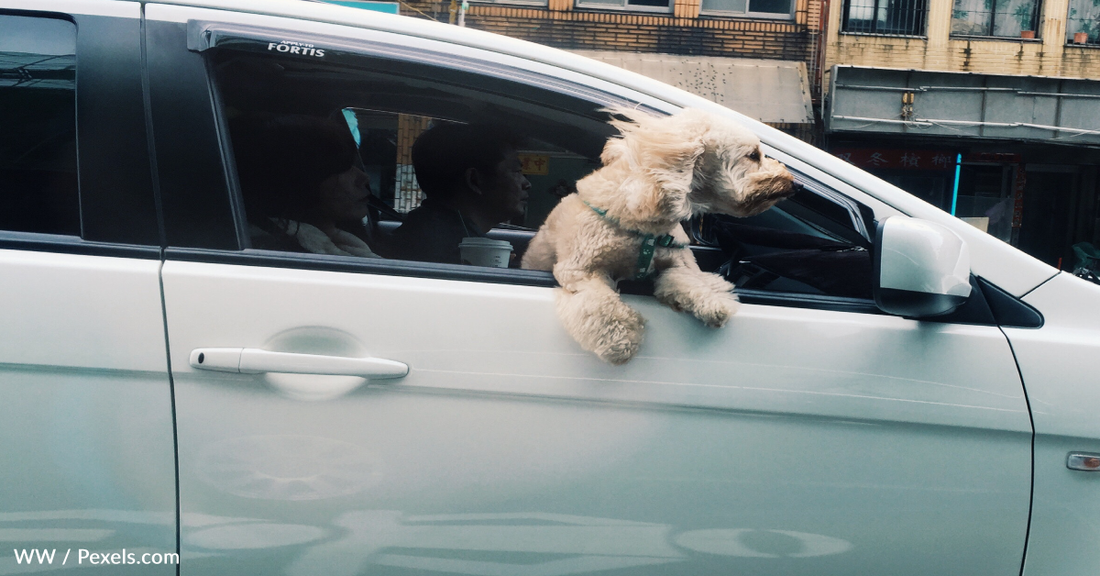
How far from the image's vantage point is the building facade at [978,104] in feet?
38.6

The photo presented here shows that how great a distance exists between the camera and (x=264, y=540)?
1.45 m

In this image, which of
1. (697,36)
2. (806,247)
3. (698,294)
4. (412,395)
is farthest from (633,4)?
(412,395)

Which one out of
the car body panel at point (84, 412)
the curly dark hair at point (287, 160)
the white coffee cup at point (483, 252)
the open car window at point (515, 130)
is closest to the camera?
the car body panel at point (84, 412)

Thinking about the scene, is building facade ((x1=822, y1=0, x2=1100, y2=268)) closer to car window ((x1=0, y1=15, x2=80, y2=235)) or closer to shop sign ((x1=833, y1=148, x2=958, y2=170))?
shop sign ((x1=833, y1=148, x2=958, y2=170))

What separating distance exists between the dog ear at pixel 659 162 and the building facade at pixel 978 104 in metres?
11.2

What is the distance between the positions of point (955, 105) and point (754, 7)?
3.55 metres

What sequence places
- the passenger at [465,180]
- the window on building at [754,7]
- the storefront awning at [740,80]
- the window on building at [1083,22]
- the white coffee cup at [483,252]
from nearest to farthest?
the white coffee cup at [483,252]
the passenger at [465,180]
the storefront awning at [740,80]
the window on building at [754,7]
the window on building at [1083,22]

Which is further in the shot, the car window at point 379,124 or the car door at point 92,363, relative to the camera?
the car window at point 379,124

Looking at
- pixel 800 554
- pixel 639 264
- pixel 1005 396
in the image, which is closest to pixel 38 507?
pixel 639 264

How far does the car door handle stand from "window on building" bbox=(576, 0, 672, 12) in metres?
11.7

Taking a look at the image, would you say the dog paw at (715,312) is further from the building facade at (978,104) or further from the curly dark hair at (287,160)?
the building facade at (978,104)

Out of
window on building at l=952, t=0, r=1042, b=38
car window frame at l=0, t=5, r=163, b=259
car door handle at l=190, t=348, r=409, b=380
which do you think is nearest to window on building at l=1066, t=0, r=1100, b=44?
window on building at l=952, t=0, r=1042, b=38

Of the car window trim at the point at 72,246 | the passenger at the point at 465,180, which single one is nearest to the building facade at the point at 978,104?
the passenger at the point at 465,180

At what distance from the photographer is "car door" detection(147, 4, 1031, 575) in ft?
4.75
